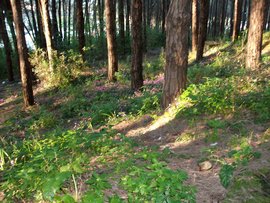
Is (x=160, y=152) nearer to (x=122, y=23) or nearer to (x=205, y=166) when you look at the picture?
(x=205, y=166)

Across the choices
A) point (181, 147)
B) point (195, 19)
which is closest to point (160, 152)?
point (181, 147)

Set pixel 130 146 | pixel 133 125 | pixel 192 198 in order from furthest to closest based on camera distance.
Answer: pixel 133 125, pixel 130 146, pixel 192 198

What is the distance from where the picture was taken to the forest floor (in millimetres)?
3512

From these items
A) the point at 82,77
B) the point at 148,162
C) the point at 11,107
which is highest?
the point at 148,162

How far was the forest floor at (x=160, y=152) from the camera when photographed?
3512mm

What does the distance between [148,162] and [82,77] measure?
1216 centimetres

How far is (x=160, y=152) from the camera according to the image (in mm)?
5254

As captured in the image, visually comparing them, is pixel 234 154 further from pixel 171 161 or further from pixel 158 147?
pixel 158 147

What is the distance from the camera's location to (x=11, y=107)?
47.8 ft

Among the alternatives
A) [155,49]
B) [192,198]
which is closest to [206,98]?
[192,198]

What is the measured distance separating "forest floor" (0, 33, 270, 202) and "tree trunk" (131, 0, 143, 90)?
1.35m

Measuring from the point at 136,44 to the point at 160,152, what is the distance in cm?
712

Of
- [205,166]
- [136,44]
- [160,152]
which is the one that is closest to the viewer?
[205,166]

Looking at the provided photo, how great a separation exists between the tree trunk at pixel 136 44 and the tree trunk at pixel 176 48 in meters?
4.39
